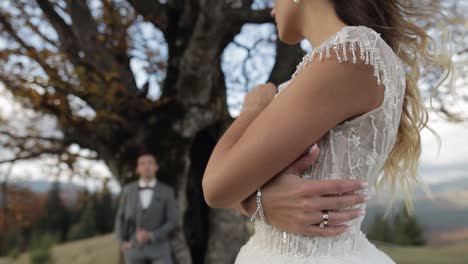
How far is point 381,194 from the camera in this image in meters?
1.39

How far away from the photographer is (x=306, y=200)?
875 millimetres

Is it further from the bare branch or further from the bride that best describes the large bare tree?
the bride

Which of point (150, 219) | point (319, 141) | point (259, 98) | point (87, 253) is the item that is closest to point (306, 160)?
point (319, 141)

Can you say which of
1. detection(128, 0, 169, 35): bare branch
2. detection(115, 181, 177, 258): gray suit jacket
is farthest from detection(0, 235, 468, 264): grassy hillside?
detection(128, 0, 169, 35): bare branch

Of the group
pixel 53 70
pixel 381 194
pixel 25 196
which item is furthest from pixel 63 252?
pixel 381 194

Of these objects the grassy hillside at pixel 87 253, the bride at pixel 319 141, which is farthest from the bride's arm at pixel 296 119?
the grassy hillside at pixel 87 253

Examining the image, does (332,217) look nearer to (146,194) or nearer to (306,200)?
(306,200)

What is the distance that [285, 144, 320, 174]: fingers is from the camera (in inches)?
34.4

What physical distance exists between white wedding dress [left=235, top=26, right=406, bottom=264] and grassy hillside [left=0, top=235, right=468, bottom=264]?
25.4 feet

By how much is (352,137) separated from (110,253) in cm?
982

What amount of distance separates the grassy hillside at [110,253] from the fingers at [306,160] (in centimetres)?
789

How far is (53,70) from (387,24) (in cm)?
474

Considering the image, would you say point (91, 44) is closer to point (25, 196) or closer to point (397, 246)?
point (25, 196)

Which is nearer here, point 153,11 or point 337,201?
point 337,201
